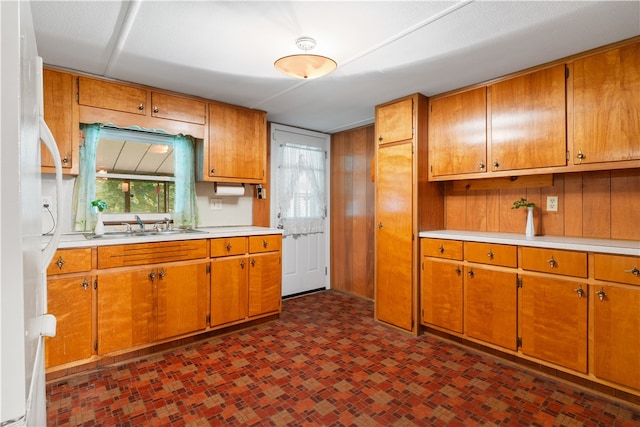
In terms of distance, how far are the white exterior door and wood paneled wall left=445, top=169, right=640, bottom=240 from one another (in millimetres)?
2002

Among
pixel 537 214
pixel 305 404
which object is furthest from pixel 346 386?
pixel 537 214

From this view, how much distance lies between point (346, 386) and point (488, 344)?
1.26 metres

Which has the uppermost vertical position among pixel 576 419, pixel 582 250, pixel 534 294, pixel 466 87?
pixel 466 87

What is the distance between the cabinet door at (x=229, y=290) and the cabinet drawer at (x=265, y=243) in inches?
5.5

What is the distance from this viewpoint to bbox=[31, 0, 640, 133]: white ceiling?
Result: 1.80m

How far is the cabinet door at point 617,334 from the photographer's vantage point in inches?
79.0

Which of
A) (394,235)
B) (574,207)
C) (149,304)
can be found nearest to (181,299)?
(149,304)

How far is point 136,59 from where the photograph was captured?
2.40 metres

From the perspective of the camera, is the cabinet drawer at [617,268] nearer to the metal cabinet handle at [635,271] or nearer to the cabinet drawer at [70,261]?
the metal cabinet handle at [635,271]

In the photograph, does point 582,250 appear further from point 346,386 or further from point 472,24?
point 346,386

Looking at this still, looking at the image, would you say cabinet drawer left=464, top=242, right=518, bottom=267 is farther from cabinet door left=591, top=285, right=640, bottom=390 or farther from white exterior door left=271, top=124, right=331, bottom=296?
white exterior door left=271, top=124, right=331, bottom=296

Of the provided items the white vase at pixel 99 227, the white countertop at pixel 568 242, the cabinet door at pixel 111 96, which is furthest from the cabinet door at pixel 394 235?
the white vase at pixel 99 227

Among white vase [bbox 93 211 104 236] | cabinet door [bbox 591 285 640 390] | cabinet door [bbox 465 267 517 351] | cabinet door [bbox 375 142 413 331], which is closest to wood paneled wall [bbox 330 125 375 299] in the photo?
cabinet door [bbox 375 142 413 331]

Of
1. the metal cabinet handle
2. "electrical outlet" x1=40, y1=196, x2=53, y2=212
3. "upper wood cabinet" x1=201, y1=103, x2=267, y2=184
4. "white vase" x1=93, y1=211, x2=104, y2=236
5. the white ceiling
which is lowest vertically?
the metal cabinet handle
